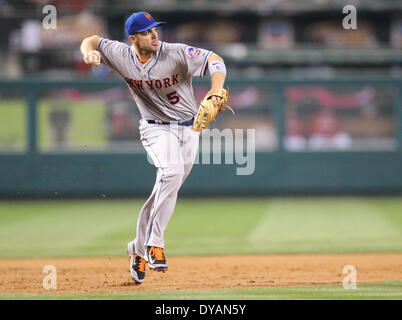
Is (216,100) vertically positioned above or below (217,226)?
above

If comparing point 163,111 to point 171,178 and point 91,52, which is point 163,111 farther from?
point 91,52

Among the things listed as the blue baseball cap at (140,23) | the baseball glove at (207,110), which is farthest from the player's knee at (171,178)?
the blue baseball cap at (140,23)

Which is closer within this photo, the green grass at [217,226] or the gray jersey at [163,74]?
the gray jersey at [163,74]

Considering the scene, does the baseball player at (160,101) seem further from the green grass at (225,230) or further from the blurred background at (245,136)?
the blurred background at (245,136)

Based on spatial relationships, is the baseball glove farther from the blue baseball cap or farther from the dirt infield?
the dirt infield

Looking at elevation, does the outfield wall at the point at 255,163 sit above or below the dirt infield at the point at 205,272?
above

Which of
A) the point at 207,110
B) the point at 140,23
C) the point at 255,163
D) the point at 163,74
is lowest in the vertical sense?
the point at 255,163

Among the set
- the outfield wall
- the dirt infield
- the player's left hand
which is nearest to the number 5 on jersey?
the player's left hand

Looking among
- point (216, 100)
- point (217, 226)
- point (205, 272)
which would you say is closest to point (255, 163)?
point (217, 226)
